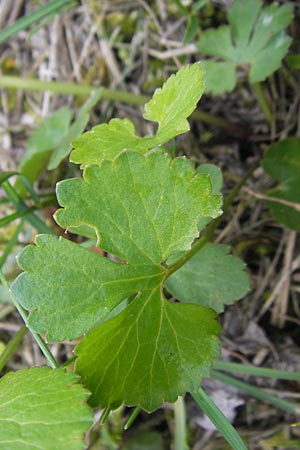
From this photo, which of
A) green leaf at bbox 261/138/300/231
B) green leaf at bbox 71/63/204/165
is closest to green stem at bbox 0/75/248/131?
green leaf at bbox 261/138/300/231

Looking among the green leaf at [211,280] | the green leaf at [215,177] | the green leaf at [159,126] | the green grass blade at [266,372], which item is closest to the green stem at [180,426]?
the green grass blade at [266,372]

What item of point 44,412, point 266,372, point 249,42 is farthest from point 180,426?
point 249,42

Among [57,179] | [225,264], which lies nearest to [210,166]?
[225,264]

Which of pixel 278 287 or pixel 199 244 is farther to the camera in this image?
pixel 278 287

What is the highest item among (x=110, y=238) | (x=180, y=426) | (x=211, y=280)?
(x=110, y=238)

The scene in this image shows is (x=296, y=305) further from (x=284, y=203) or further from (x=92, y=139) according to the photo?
(x=92, y=139)

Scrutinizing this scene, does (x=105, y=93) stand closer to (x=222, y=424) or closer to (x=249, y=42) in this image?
(x=249, y=42)

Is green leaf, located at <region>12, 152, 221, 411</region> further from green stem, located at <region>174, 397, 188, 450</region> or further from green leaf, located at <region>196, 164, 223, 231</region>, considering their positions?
green stem, located at <region>174, 397, 188, 450</region>

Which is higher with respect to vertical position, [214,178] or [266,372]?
[214,178]
